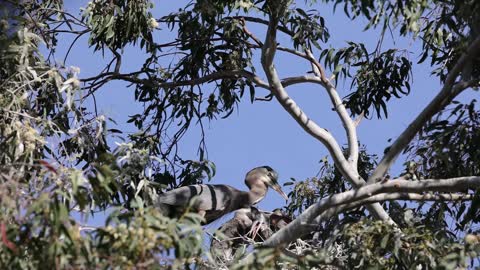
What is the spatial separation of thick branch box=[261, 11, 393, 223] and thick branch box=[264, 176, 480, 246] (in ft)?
1.64

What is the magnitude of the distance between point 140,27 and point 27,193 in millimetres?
3928

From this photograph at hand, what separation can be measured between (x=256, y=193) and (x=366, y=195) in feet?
10.2

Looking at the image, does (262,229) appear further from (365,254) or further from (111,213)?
(111,213)

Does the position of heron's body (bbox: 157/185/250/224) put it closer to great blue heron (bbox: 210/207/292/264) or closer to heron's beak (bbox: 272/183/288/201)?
great blue heron (bbox: 210/207/292/264)

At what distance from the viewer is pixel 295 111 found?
29.1 feet

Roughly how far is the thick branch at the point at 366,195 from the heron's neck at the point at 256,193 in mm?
2814

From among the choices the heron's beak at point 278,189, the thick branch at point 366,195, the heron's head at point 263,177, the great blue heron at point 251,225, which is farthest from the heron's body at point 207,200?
the thick branch at point 366,195

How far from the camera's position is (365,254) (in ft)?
25.2

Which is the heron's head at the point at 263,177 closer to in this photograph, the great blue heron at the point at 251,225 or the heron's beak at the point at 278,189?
the heron's beak at the point at 278,189

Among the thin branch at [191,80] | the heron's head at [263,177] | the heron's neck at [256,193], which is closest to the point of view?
the thin branch at [191,80]

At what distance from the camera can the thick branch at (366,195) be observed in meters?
7.85

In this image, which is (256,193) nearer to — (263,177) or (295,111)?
(263,177)

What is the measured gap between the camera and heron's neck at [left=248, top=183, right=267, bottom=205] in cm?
1088

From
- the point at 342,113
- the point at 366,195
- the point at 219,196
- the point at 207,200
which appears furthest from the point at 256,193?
the point at 366,195
